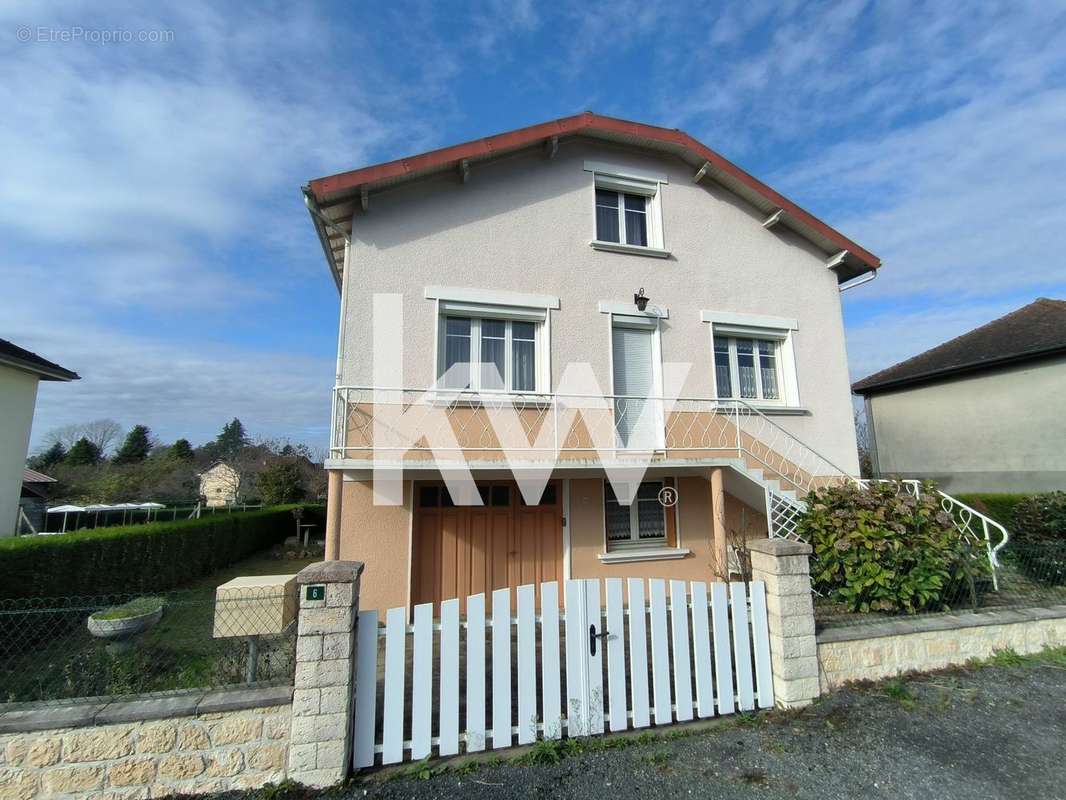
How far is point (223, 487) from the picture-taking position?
2775 cm

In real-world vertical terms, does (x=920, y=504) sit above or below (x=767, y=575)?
above

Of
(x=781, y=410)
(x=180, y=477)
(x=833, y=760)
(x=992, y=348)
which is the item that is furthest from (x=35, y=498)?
(x=992, y=348)

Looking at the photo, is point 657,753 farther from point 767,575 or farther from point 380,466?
point 380,466

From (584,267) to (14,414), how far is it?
11.9 m

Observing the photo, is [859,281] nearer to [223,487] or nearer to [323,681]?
[323,681]

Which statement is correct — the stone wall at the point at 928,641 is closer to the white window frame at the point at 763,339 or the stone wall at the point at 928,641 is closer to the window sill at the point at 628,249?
the white window frame at the point at 763,339

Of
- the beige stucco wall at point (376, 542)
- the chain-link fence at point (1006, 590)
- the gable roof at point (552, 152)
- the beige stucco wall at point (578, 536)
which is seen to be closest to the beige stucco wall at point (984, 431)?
the gable roof at point (552, 152)

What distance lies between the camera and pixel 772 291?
31.4 feet

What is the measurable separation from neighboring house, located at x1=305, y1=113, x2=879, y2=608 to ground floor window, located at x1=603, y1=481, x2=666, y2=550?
3 centimetres

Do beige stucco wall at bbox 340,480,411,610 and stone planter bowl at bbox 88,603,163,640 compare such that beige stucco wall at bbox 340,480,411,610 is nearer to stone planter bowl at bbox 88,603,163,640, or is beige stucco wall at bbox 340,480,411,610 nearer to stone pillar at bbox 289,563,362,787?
stone planter bowl at bbox 88,603,163,640

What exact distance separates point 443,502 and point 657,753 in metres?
4.60

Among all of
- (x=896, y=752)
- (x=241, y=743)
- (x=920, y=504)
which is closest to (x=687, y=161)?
(x=920, y=504)

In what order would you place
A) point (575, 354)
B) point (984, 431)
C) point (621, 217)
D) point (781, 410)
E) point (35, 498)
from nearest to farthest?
point (575, 354) → point (781, 410) → point (621, 217) → point (984, 431) → point (35, 498)

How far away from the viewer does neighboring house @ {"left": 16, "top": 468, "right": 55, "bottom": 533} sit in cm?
1446
